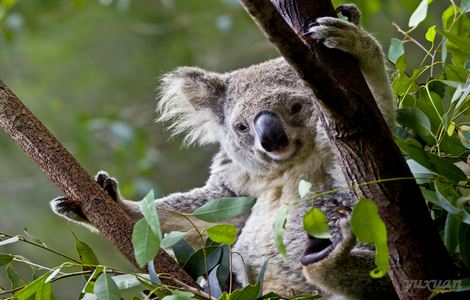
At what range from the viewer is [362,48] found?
2006mm

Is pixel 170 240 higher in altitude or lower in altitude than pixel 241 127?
lower

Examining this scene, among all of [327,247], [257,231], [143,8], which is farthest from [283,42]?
[143,8]

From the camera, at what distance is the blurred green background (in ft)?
23.5

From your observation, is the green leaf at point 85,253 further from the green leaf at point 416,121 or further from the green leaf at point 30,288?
the green leaf at point 416,121

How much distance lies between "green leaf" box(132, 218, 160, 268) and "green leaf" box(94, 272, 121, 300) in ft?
0.74

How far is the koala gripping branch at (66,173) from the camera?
6.98 feet

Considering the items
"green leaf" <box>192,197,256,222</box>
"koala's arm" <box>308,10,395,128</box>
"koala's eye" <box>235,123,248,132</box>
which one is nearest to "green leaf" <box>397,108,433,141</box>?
"koala's arm" <box>308,10,395,128</box>

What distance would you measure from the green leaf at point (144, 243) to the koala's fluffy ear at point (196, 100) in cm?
159

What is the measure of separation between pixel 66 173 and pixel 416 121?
0.99m

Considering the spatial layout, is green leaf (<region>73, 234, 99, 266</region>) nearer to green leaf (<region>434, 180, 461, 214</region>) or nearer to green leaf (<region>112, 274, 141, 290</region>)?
green leaf (<region>112, 274, 141, 290</region>)

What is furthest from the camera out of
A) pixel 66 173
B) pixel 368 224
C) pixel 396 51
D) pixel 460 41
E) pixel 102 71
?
pixel 102 71

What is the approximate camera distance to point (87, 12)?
8.03 metres

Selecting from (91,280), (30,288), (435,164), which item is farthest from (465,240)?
(30,288)

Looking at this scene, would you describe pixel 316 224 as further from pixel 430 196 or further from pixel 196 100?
pixel 196 100
